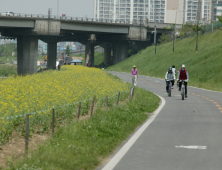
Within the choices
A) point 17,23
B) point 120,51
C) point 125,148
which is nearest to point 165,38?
point 120,51

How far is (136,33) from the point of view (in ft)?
313

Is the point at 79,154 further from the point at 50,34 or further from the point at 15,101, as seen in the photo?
the point at 50,34

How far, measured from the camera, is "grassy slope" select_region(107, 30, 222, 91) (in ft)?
148

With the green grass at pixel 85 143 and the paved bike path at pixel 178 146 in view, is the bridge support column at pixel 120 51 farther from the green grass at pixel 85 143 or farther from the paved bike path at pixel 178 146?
the green grass at pixel 85 143

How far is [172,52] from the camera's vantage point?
7588 centimetres

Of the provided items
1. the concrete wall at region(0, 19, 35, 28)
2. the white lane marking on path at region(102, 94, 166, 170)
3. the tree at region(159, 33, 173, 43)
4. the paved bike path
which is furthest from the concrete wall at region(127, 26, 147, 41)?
the white lane marking on path at region(102, 94, 166, 170)

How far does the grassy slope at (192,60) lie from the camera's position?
45.0 metres

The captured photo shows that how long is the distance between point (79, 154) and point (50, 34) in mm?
72564

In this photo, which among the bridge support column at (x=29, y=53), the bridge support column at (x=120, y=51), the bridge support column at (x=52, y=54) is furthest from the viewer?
the bridge support column at (x=52, y=54)

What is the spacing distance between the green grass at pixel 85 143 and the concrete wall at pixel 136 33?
80736mm

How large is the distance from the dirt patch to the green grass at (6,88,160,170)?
34 centimetres

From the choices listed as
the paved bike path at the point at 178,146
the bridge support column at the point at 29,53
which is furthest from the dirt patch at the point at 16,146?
the bridge support column at the point at 29,53

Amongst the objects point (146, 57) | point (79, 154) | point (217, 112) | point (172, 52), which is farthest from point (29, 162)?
point (146, 57)

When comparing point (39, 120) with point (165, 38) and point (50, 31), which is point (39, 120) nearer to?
point (50, 31)
